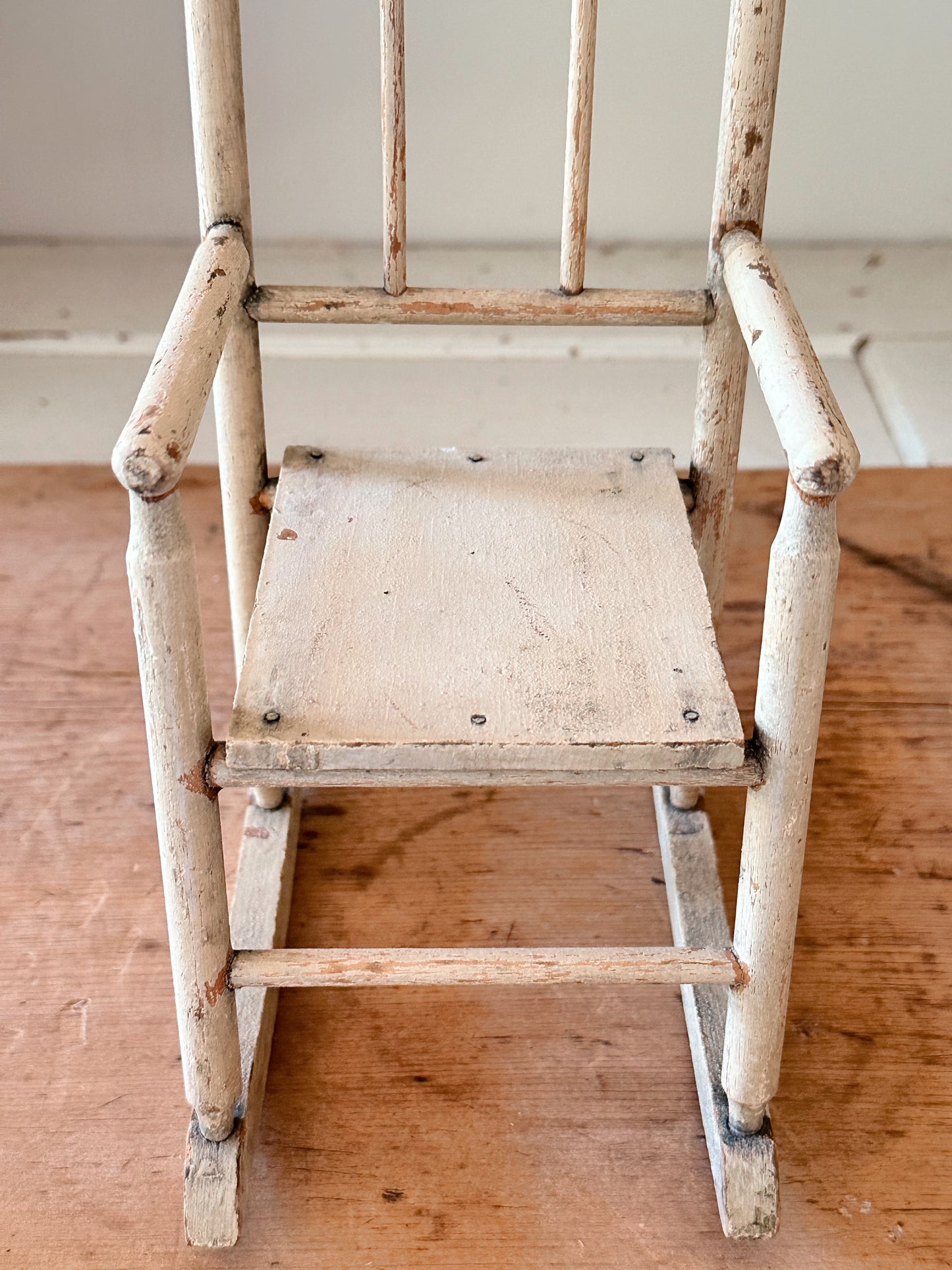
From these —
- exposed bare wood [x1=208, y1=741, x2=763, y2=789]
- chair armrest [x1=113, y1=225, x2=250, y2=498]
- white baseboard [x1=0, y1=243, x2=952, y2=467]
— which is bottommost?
white baseboard [x1=0, y1=243, x2=952, y2=467]

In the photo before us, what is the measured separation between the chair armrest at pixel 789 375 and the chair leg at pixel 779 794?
0.03 m

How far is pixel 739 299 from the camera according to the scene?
0.84 m

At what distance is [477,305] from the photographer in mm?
932

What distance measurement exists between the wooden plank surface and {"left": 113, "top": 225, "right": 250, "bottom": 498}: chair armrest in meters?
0.47

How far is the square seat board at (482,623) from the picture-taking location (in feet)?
2.39

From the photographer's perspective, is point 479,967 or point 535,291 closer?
point 479,967

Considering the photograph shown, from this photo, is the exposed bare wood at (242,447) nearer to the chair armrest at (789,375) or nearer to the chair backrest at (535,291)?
the chair backrest at (535,291)

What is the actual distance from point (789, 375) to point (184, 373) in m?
0.33

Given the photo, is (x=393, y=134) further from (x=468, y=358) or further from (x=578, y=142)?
(x=468, y=358)

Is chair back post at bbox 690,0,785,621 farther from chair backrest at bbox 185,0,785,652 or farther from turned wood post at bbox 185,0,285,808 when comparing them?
turned wood post at bbox 185,0,285,808

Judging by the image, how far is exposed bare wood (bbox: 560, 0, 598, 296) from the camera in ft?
2.85

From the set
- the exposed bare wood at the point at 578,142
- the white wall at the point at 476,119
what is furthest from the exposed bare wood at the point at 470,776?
the white wall at the point at 476,119

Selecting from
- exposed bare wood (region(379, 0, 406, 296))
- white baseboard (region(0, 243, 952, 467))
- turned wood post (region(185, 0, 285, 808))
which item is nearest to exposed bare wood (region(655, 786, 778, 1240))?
turned wood post (region(185, 0, 285, 808))

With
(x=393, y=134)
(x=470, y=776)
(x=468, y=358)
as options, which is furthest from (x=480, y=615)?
(x=468, y=358)
